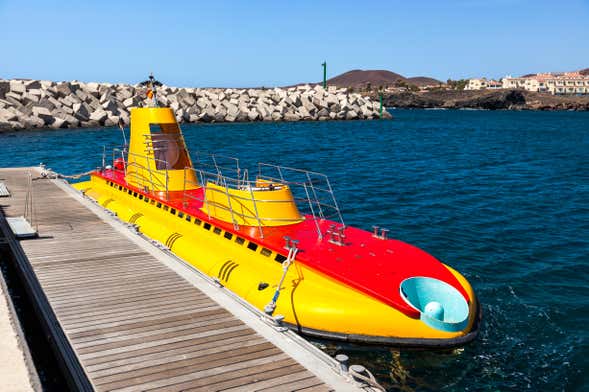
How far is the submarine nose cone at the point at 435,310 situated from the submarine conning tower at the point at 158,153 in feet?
40.0

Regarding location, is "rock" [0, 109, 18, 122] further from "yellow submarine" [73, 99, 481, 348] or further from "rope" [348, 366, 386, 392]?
"rope" [348, 366, 386, 392]

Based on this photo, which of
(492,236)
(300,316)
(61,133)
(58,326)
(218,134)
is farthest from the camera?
(218,134)

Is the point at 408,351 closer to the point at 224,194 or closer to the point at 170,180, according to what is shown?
the point at 224,194

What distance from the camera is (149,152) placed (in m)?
20.7

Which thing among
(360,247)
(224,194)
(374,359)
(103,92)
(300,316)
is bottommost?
(374,359)

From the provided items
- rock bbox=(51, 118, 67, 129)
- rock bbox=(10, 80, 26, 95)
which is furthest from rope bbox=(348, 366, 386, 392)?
rock bbox=(10, 80, 26, 95)

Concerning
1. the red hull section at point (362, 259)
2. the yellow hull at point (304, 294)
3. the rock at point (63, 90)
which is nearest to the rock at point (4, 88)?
the rock at point (63, 90)

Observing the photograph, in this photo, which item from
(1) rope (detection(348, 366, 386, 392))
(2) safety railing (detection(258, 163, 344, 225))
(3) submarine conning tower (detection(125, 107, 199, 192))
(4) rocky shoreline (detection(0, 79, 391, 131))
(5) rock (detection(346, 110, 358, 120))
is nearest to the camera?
(1) rope (detection(348, 366, 386, 392))

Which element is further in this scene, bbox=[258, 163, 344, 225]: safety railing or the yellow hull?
bbox=[258, 163, 344, 225]: safety railing

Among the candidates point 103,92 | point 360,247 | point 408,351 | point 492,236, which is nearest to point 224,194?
point 360,247

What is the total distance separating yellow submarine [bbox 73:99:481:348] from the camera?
11.1m

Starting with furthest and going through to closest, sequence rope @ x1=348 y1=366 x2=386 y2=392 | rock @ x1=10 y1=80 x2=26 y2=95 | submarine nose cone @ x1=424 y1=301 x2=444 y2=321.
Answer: rock @ x1=10 y1=80 x2=26 y2=95 → submarine nose cone @ x1=424 y1=301 x2=444 y2=321 → rope @ x1=348 y1=366 x2=386 y2=392

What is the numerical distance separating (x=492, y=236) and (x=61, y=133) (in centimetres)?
5466

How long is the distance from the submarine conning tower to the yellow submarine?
85cm
